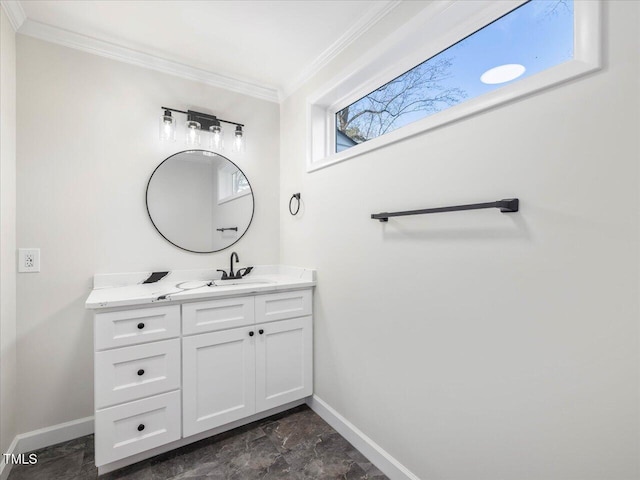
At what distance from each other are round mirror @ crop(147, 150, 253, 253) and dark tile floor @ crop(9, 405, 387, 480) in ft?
4.29

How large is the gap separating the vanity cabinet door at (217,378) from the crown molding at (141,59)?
188 centimetres

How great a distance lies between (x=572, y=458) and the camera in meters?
0.97

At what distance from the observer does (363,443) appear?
1774 millimetres

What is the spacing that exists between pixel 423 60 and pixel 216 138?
1570 millimetres

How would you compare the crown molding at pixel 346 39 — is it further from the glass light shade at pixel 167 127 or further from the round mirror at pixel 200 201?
the glass light shade at pixel 167 127

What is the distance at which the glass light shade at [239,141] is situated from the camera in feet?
8.04

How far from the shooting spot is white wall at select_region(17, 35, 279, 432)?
1831mm

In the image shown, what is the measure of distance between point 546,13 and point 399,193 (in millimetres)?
866

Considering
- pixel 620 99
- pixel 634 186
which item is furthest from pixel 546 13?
pixel 634 186

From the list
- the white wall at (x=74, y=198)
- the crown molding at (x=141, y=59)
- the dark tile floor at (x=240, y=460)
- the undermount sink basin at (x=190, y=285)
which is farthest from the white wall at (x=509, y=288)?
the white wall at (x=74, y=198)

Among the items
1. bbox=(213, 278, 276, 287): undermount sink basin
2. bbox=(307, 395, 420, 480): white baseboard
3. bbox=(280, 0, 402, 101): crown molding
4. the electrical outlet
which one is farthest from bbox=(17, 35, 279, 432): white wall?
bbox=(307, 395, 420, 480): white baseboard

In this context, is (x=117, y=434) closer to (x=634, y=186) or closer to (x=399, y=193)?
(x=399, y=193)

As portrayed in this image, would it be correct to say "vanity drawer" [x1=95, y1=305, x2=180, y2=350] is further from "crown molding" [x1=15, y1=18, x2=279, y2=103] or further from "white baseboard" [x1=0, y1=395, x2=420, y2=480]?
"crown molding" [x1=15, y1=18, x2=279, y2=103]

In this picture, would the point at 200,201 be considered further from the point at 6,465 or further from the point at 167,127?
the point at 6,465
